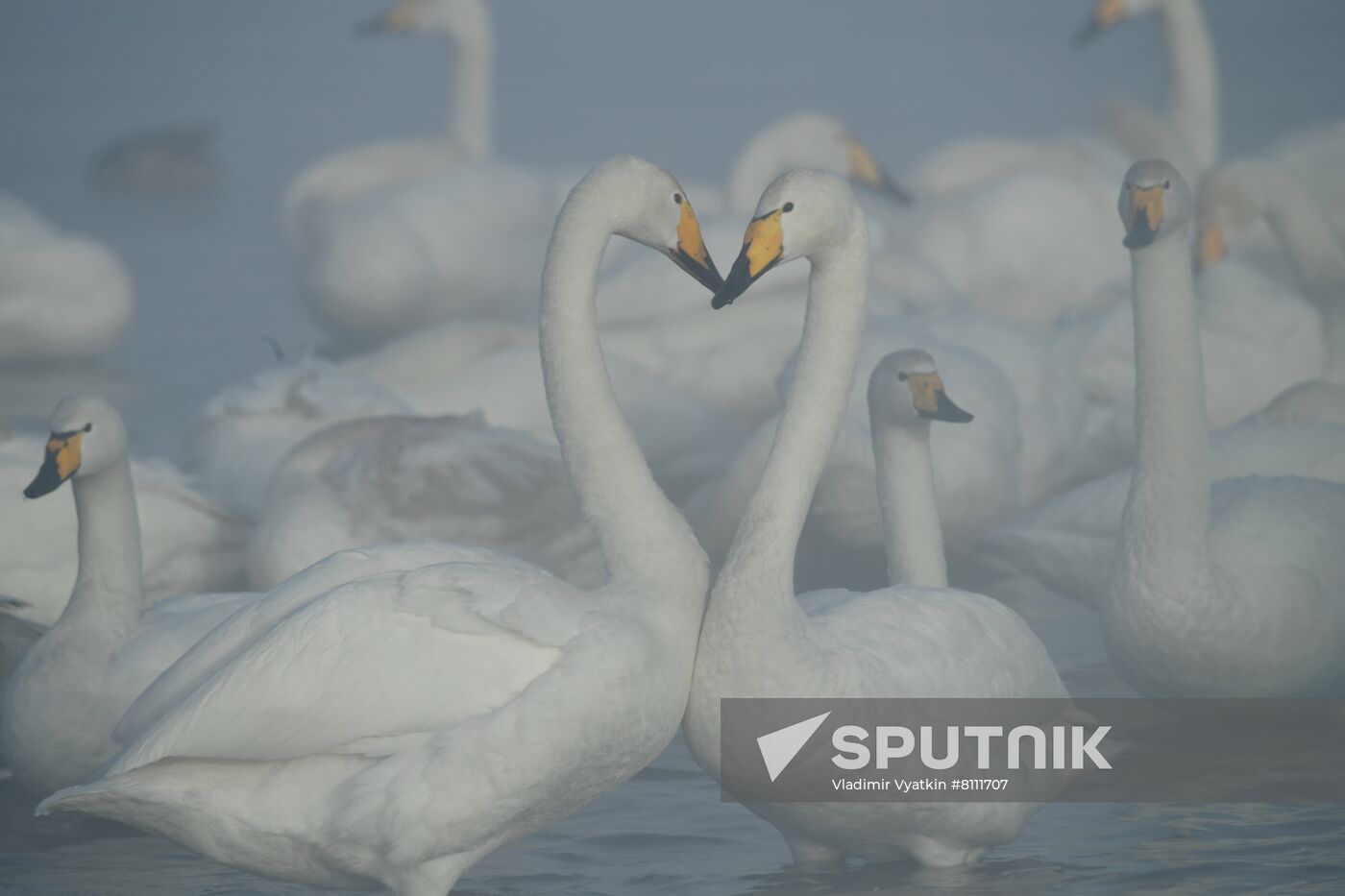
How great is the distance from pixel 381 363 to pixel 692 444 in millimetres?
1404

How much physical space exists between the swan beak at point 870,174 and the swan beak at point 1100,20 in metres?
1.29

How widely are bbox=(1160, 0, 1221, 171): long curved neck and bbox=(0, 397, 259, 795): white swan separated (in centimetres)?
770

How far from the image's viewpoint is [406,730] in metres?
3.63

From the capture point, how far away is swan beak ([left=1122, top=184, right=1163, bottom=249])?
197 inches

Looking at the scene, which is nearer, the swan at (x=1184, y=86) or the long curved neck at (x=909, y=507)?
the long curved neck at (x=909, y=507)

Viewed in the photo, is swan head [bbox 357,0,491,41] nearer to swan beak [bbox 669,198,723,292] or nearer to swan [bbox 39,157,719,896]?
swan beak [bbox 669,198,723,292]

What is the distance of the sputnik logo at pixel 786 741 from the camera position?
3.83 meters

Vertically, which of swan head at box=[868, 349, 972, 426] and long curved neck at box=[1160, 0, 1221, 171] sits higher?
long curved neck at box=[1160, 0, 1221, 171]

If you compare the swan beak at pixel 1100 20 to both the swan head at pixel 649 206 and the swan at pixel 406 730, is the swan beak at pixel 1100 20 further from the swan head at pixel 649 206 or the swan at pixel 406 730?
the swan at pixel 406 730

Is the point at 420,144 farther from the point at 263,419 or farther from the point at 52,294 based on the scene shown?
the point at 263,419

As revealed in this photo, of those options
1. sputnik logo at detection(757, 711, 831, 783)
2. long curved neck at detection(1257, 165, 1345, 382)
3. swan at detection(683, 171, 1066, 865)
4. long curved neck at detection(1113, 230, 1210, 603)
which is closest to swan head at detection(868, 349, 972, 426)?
long curved neck at detection(1113, 230, 1210, 603)

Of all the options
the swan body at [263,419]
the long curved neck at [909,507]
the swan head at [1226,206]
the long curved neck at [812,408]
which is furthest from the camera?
the swan head at [1226,206]

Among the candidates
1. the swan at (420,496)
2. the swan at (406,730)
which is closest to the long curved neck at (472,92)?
the swan at (420,496)

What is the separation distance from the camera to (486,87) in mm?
12672
